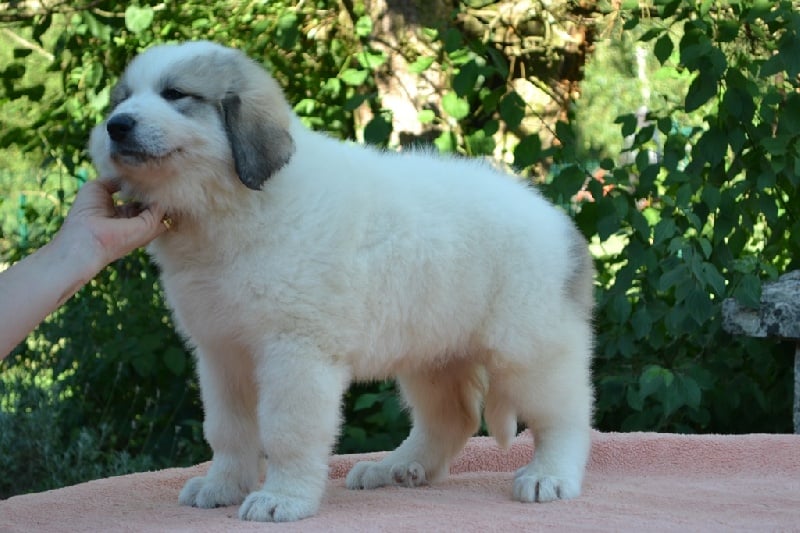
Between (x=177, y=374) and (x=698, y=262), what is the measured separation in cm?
277

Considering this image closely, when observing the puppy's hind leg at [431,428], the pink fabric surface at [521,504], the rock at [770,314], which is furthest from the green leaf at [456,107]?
the puppy's hind leg at [431,428]

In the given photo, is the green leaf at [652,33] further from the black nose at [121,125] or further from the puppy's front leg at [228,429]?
the black nose at [121,125]

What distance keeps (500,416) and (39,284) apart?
1.62 m

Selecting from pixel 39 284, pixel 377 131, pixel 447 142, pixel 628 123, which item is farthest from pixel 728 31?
pixel 39 284

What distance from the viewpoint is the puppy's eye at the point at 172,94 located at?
3.33 metres

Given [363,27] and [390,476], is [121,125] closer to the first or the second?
[390,476]

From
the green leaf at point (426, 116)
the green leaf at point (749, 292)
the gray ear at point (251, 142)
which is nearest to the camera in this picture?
the gray ear at point (251, 142)

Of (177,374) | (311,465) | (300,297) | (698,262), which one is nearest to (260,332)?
(300,297)

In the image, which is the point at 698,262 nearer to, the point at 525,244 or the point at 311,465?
the point at 525,244

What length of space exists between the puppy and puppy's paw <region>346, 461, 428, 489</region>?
349 mm

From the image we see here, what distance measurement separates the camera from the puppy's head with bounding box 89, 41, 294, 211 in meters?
3.22

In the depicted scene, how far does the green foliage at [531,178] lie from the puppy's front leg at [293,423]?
229 cm

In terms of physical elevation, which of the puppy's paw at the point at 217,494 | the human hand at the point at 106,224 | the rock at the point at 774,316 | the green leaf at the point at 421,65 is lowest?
the puppy's paw at the point at 217,494

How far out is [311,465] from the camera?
3406 mm
